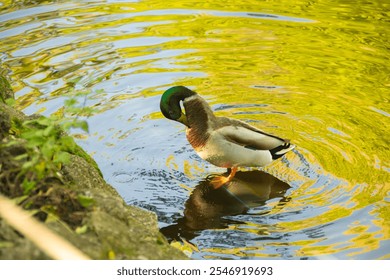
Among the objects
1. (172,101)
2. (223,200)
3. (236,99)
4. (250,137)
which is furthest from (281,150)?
(236,99)

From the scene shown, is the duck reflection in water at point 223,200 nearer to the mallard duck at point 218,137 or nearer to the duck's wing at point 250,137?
the mallard duck at point 218,137

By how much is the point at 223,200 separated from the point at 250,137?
25.6 inches

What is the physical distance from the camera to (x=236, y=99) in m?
7.29

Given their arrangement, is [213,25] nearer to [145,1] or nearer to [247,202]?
[145,1]

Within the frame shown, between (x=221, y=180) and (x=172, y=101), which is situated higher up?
(x=172, y=101)

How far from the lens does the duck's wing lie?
593cm

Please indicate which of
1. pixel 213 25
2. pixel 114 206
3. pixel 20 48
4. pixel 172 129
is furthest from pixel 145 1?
pixel 114 206

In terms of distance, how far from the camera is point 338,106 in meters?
7.06

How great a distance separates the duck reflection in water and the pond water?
0.02 m

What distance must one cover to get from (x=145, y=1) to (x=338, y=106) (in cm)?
420

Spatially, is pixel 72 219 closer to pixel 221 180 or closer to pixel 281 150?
pixel 221 180

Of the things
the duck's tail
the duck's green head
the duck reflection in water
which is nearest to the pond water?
the duck reflection in water

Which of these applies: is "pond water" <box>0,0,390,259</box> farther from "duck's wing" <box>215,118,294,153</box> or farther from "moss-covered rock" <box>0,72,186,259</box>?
"moss-covered rock" <box>0,72,186,259</box>

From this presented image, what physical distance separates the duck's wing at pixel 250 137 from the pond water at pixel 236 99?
21 centimetres
